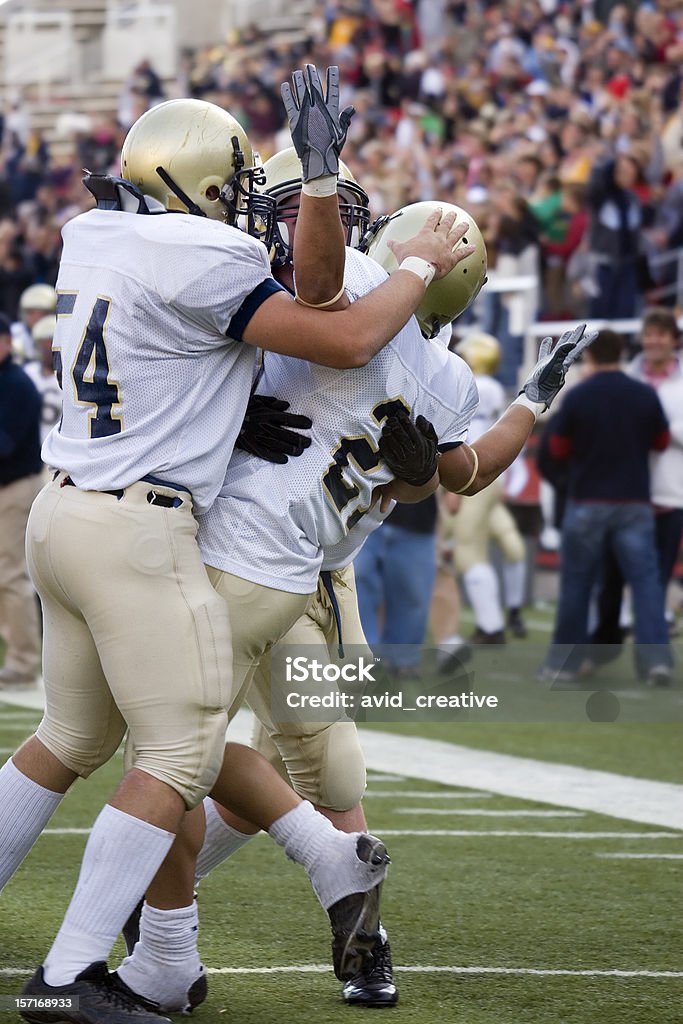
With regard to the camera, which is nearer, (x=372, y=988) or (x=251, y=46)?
(x=372, y=988)

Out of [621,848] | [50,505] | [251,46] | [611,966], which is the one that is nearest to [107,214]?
[50,505]

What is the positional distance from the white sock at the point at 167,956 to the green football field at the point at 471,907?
11 cm

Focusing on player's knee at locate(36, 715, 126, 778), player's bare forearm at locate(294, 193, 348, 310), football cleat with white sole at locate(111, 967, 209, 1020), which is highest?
player's bare forearm at locate(294, 193, 348, 310)

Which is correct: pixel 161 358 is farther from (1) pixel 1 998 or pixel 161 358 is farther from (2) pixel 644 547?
(2) pixel 644 547

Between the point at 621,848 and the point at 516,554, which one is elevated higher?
the point at 621,848

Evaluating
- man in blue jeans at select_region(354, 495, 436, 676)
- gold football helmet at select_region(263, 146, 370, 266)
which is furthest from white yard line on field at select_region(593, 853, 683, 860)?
man in blue jeans at select_region(354, 495, 436, 676)

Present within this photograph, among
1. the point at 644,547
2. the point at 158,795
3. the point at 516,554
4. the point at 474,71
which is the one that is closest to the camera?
the point at 158,795

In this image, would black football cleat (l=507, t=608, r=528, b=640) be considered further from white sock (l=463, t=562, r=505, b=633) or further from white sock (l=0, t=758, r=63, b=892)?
white sock (l=0, t=758, r=63, b=892)

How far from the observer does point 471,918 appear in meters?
4.58

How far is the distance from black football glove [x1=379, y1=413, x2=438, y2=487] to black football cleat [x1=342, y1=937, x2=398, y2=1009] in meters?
0.97

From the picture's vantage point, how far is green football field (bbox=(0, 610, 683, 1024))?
12.5ft

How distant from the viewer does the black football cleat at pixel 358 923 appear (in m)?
3.72

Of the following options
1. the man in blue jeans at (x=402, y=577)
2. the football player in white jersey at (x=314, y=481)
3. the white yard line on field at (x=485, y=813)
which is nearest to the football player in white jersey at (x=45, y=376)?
the man in blue jeans at (x=402, y=577)

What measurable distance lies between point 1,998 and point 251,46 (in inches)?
860
